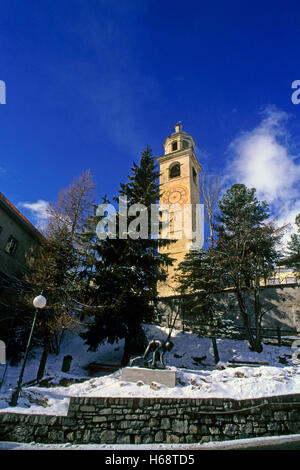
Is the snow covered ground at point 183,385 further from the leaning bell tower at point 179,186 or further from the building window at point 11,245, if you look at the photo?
the leaning bell tower at point 179,186

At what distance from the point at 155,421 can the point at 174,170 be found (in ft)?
93.3

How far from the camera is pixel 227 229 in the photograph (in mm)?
17109

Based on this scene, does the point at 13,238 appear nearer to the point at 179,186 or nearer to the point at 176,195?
the point at 176,195

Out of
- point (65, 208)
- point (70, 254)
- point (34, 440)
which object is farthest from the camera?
point (65, 208)

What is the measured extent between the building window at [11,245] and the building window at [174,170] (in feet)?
66.8

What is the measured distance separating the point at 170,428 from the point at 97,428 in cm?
185

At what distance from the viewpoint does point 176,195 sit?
2853cm

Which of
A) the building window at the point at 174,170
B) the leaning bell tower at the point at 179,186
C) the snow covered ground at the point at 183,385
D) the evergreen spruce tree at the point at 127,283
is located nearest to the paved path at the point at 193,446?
the snow covered ground at the point at 183,385

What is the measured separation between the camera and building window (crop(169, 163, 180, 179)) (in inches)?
1198

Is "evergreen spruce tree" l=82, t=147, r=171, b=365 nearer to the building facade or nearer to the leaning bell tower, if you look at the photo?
the building facade

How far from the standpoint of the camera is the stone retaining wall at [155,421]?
5.70 metres

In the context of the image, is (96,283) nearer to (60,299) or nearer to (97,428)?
(60,299)

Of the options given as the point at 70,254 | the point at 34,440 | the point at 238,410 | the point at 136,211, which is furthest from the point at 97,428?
the point at 136,211

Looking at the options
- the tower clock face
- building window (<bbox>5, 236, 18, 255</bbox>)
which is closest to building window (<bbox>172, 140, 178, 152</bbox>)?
the tower clock face
